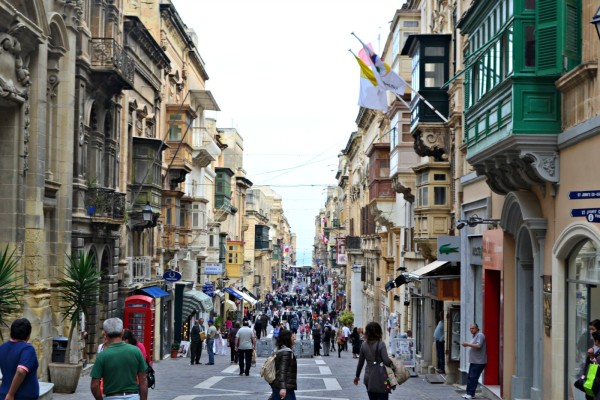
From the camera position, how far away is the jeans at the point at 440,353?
A: 29236mm

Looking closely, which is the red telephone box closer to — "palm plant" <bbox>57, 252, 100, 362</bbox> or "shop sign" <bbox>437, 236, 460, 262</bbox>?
"palm plant" <bbox>57, 252, 100, 362</bbox>

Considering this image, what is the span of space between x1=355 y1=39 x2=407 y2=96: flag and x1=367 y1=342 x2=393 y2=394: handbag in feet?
43.7

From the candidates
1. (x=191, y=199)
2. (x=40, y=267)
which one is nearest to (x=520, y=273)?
(x=40, y=267)

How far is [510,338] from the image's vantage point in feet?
68.8

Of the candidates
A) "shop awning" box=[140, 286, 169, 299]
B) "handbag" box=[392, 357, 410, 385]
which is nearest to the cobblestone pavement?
"shop awning" box=[140, 286, 169, 299]

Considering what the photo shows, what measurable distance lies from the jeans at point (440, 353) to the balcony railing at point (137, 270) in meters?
11.1

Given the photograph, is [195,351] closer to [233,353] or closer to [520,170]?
[233,353]

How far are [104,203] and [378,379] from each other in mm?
17225

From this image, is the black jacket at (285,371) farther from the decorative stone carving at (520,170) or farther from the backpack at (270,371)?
the decorative stone carving at (520,170)

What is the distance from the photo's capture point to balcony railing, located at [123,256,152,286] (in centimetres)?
3575

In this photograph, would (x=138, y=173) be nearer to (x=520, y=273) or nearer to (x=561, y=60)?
(x=520, y=273)

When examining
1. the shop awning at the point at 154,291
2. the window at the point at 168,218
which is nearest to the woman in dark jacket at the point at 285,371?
the shop awning at the point at 154,291

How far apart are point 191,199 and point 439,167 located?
2300cm

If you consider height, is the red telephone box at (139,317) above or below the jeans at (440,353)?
above
